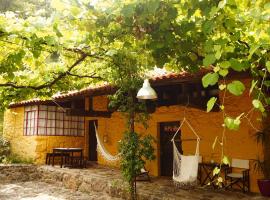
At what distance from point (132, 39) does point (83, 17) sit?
28.3 inches

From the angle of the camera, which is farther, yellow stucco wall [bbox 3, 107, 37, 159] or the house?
yellow stucco wall [bbox 3, 107, 37, 159]

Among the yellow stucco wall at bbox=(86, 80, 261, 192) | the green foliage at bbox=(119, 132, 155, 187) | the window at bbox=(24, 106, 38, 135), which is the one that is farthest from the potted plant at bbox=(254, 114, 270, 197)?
the window at bbox=(24, 106, 38, 135)

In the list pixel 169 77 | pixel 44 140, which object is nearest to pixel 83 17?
pixel 169 77

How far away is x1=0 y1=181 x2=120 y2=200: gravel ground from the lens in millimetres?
8345

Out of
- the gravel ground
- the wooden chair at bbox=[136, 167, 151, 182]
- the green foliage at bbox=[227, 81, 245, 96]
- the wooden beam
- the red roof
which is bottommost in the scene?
the gravel ground

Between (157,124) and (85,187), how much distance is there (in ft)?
8.90

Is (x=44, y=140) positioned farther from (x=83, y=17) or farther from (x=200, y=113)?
(x=83, y=17)

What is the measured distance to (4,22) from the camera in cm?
393

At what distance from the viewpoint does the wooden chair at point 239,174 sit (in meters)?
6.92

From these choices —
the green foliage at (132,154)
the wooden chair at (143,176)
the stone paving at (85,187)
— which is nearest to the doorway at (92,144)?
the stone paving at (85,187)

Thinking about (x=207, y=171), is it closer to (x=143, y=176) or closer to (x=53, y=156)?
(x=143, y=176)

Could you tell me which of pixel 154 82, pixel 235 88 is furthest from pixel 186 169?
pixel 235 88

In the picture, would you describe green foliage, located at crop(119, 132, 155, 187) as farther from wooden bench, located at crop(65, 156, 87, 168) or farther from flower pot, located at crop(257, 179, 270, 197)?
wooden bench, located at crop(65, 156, 87, 168)

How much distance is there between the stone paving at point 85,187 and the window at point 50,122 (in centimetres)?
173
